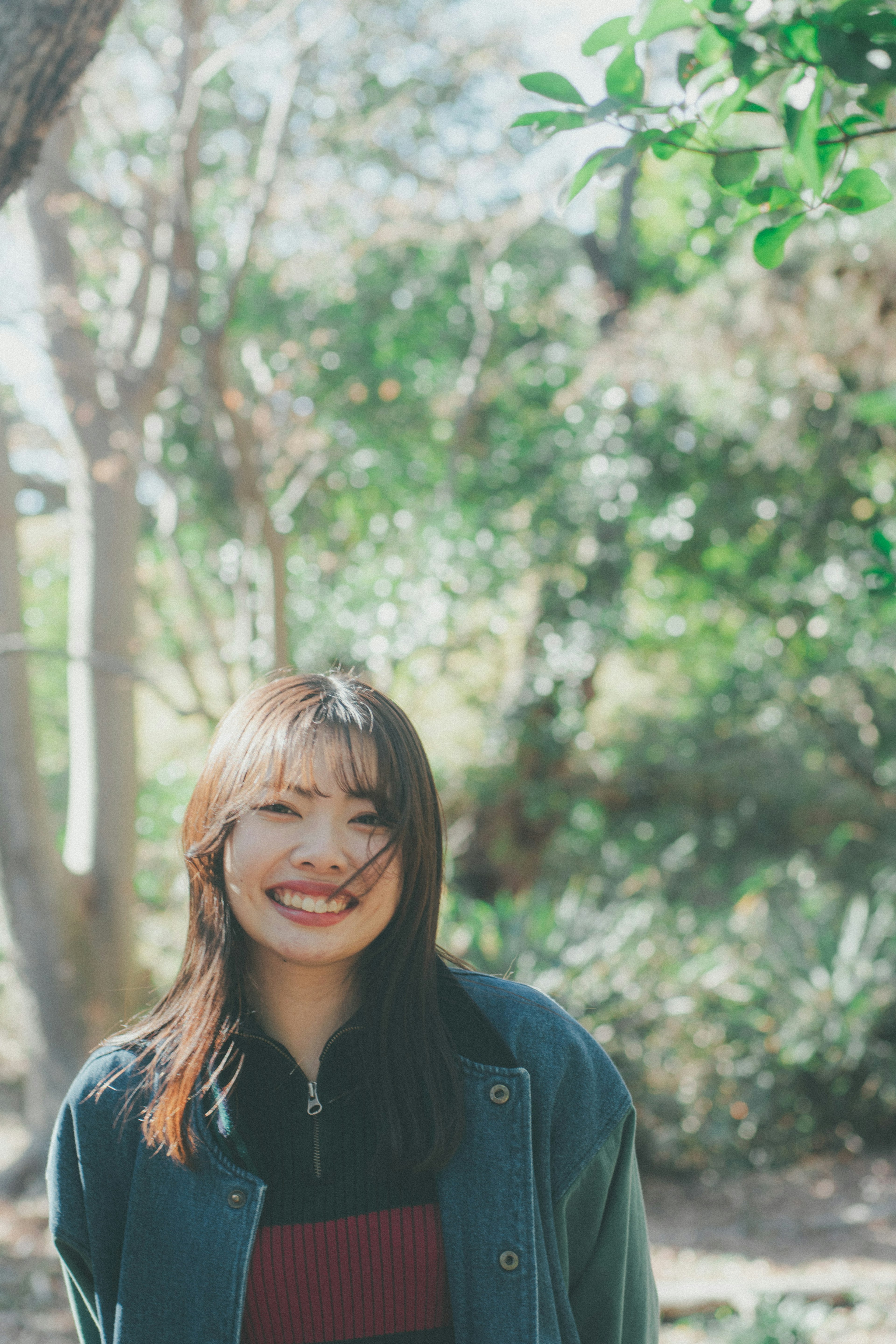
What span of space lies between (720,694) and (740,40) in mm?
7844

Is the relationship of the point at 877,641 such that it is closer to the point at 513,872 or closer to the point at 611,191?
the point at 513,872

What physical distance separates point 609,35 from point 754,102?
0.20 metres

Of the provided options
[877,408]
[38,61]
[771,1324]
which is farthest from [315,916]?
[771,1324]

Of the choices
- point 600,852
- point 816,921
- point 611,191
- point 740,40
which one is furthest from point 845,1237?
point 611,191

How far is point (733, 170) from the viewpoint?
132 centimetres

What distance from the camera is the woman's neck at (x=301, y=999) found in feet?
5.01

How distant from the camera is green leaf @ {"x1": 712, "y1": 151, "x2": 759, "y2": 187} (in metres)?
1.32

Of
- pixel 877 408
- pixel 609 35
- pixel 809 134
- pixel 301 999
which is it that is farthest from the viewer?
pixel 301 999

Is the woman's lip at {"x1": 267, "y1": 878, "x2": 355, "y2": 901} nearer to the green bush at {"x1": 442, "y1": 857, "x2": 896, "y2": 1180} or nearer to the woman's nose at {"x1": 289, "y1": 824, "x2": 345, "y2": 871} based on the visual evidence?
the woman's nose at {"x1": 289, "y1": 824, "x2": 345, "y2": 871}

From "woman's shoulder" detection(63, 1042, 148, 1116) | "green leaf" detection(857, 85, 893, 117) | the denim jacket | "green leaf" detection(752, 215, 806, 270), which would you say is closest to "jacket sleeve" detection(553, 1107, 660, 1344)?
the denim jacket

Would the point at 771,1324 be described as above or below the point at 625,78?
below

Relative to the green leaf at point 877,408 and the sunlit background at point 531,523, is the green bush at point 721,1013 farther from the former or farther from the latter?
the green leaf at point 877,408

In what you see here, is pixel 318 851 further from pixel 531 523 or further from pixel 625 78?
→ pixel 531 523

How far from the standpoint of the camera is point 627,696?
32.0 feet
